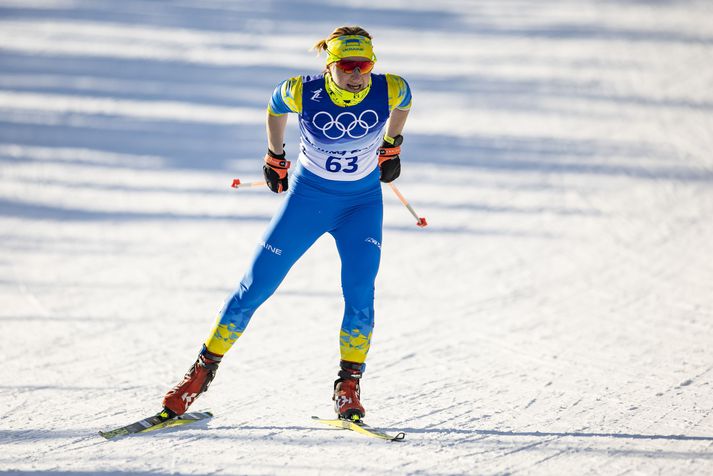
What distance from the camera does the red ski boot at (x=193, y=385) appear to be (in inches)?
171

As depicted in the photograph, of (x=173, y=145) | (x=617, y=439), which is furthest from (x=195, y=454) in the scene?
(x=173, y=145)

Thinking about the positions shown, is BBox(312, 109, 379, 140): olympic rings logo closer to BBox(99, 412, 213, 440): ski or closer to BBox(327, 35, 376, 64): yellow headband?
BBox(327, 35, 376, 64): yellow headband

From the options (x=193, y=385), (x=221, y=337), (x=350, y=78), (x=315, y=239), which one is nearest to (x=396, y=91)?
(x=350, y=78)

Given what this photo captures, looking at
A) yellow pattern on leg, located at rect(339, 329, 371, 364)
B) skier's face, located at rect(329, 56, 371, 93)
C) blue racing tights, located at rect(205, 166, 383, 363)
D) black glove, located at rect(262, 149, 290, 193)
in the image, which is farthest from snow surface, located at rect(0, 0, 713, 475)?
skier's face, located at rect(329, 56, 371, 93)

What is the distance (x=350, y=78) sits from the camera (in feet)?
13.6

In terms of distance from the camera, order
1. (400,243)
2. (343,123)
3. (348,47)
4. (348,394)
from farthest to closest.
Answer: (400,243), (348,394), (343,123), (348,47)

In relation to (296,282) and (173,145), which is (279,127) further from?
(173,145)

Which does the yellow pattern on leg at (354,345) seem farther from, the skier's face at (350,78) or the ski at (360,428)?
the skier's face at (350,78)

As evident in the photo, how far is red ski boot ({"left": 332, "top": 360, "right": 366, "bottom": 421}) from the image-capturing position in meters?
4.39

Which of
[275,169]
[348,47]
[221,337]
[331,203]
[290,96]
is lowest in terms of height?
[221,337]

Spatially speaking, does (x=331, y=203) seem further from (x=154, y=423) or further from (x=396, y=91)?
(x=154, y=423)

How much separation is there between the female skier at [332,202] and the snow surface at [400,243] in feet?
1.27

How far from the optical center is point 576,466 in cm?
382

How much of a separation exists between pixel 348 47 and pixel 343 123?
0.38 metres
